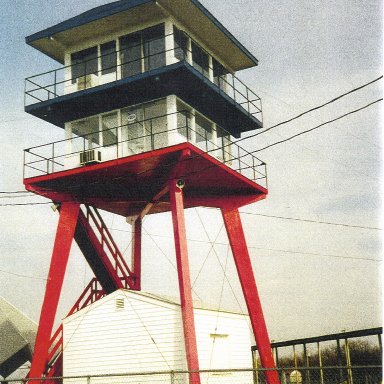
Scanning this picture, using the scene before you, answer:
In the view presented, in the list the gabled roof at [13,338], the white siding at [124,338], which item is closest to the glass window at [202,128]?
the white siding at [124,338]

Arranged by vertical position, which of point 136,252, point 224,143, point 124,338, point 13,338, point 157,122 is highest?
point 224,143

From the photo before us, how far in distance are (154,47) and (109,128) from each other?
3.76 m

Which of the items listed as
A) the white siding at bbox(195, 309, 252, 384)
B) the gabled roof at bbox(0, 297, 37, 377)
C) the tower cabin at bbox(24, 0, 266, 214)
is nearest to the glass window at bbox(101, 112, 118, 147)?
the tower cabin at bbox(24, 0, 266, 214)

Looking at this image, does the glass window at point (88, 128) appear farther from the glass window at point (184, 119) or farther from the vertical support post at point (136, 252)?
the vertical support post at point (136, 252)

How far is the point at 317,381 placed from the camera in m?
30.2

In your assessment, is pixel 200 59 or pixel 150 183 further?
pixel 200 59

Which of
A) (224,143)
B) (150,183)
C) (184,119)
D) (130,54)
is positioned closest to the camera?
(184,119)

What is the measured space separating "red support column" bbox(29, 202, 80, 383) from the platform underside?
84cm

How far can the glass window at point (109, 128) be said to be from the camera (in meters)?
23.8

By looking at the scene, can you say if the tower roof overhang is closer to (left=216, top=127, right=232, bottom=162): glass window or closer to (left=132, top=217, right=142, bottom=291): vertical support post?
(left=216, top=127, right=232, bottom=162): glass window

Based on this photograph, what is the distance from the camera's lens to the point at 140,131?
912 inches

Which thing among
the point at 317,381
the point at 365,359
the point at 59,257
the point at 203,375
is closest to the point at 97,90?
the point at 59,257

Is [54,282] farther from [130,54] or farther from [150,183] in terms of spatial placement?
[130,54]

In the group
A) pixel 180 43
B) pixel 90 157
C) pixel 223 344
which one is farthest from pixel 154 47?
pixel 223 344
